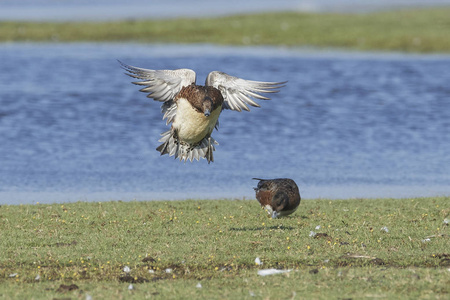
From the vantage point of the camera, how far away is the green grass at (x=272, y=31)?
146ft

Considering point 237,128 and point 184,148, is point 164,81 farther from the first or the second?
point 237,128

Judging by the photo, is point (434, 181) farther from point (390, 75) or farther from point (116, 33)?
point (116, 33)

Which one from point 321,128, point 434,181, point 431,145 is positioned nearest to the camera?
point 434,181

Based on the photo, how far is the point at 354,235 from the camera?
40.5 feet

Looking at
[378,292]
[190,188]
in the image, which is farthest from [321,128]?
[378,292]

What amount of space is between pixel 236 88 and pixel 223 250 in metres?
2.58

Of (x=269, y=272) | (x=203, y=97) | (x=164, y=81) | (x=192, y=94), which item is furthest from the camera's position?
(x=164, y=81)

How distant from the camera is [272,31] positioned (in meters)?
48.1

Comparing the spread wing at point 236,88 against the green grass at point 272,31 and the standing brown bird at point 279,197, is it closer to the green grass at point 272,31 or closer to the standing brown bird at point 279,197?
the standing brown bird at point 279,197

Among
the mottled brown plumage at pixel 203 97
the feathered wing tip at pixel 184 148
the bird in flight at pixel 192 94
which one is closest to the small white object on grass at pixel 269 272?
the mottled brown plumage at pixel 203 97

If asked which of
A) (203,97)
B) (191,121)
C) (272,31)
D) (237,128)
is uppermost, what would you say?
(203,97)

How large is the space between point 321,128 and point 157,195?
10226mm

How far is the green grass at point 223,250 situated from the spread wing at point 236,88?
2.07 m

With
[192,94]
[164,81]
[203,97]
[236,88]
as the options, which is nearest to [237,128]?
[236,88]
